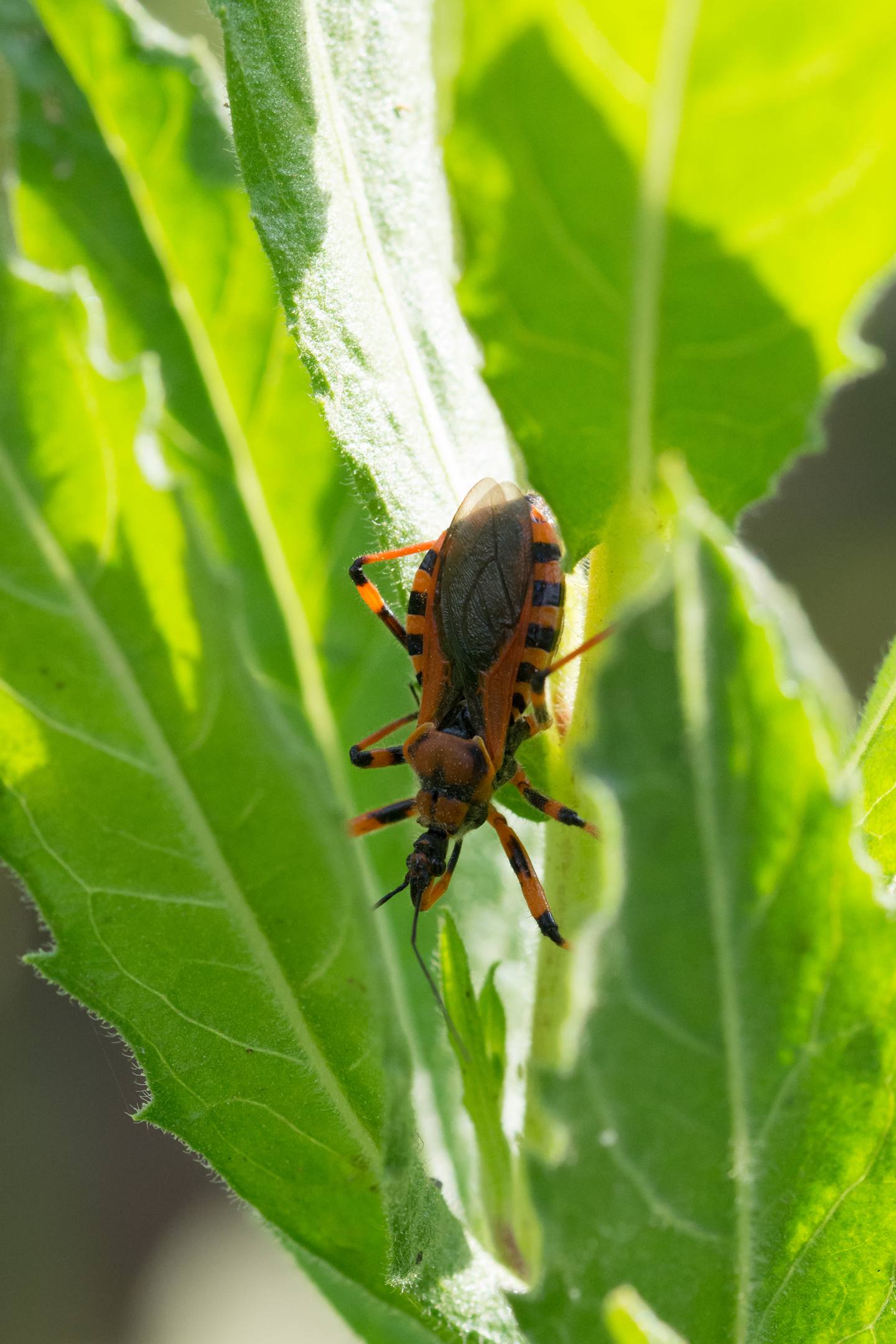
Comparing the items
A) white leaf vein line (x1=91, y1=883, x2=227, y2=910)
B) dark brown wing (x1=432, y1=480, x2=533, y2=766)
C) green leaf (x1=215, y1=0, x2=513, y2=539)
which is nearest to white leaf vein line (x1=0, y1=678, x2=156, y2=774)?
white leaf vein line (x1=91, y1=883, x2=227, y2=910)

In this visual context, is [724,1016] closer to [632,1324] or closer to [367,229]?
[632,1324]

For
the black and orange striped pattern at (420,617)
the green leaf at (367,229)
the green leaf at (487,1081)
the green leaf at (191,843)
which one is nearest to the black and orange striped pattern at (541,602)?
the black and orange striped pattern at (420,617)

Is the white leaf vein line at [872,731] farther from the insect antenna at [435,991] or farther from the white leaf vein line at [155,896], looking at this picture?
the white leaf vein line at [155,896]

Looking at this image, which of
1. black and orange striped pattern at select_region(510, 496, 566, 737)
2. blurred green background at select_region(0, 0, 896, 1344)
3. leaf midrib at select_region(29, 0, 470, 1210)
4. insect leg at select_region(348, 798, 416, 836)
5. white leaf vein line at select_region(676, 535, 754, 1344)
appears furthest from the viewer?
blurred green background at select_region(0, 0, 896, 1344)

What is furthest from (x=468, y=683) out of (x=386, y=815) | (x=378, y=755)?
(x=386, y=815)

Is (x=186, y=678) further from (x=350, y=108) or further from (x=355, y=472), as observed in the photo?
(x=350, y=108)

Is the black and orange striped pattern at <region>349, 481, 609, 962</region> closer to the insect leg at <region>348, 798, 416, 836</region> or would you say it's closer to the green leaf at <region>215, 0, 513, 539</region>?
the insect leg at <region>348, 798, 416, 836</region>
